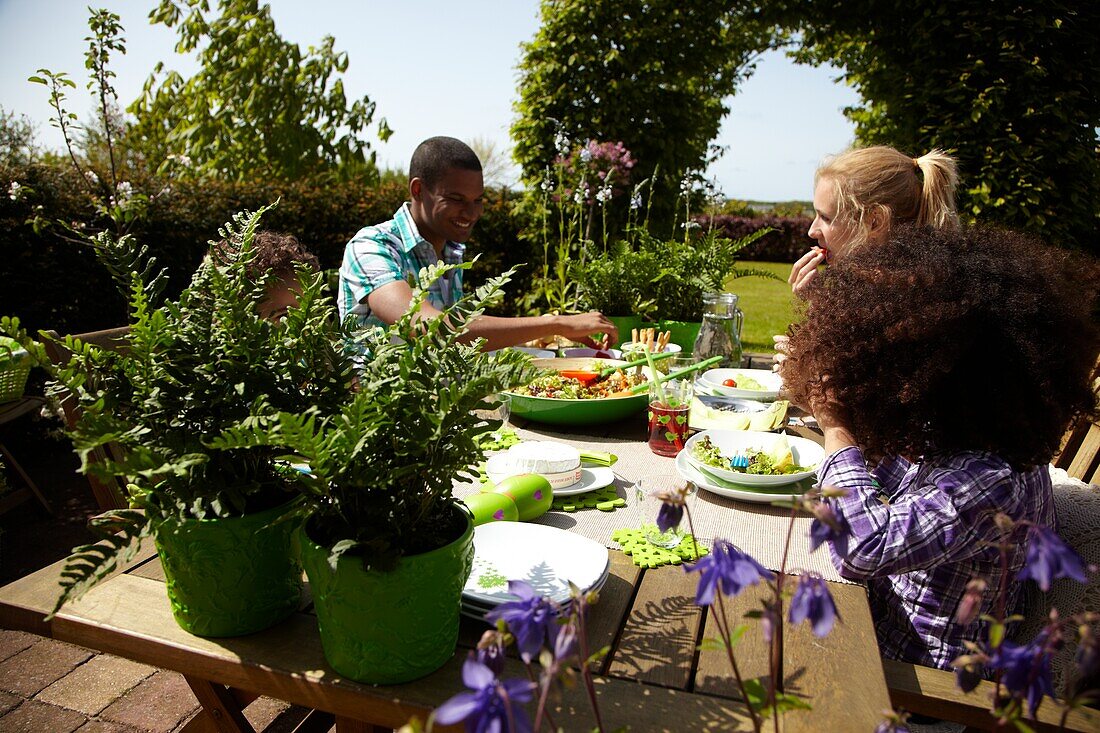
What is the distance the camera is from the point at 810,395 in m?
1.39

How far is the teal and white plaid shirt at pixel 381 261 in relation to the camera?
2812mm

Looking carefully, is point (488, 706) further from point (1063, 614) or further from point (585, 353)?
point (585, 353)

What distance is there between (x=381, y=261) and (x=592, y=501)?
63.6 inches

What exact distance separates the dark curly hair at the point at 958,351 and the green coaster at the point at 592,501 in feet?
1.66

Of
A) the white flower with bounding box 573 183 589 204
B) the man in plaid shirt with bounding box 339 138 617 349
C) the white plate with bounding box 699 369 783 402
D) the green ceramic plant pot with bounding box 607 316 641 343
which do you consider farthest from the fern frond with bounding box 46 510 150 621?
the white flower with bounding box 573 183 589 204

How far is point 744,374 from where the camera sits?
255 centimetres

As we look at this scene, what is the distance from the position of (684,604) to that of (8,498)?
380 centimetres

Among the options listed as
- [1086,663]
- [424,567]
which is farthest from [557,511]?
[1086,663]

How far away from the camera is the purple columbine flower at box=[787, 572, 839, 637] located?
1.87 ft

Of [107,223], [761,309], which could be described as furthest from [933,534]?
[761,309]

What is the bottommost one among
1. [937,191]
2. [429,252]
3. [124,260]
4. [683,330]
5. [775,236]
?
[775,236]

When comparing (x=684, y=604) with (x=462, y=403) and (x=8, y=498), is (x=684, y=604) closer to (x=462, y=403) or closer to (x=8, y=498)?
(x=462, y=403)

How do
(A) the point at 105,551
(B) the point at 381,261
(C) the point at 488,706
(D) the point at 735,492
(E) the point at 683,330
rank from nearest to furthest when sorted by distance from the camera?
(C) the point at 488,706 < (A) the point at 105,551 < (D) the point at 735,492 < (B) the point at 381,261 < (E) the point at 683,330

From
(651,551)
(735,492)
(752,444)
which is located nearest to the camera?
(651,551)
